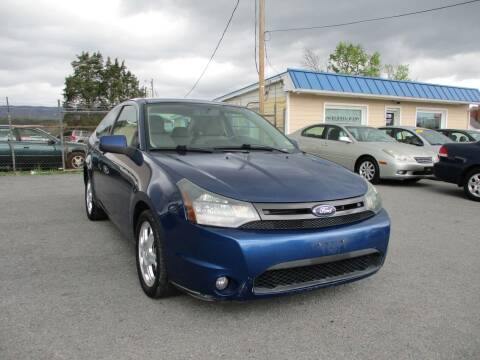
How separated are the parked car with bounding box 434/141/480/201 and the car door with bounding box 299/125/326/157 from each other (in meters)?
3.09

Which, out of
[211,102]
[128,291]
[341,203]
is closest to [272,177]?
[341,203]

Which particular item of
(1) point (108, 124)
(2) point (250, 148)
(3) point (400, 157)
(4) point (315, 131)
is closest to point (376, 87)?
(4) point (315, 131)

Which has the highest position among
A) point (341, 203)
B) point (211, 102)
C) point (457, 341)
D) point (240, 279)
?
point (211, 102)

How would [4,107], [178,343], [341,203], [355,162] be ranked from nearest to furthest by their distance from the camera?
[178,343] < [341,203] < [355,162] < [4,107]

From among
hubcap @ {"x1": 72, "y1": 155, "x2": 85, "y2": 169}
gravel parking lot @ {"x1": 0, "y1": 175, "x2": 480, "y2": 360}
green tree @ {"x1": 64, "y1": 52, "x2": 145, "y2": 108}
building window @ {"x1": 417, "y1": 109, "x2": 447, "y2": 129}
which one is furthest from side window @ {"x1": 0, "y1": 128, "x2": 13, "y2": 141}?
green tree @ {"x1": 64, "y1": 52, "x2": 145, "y2": 108}

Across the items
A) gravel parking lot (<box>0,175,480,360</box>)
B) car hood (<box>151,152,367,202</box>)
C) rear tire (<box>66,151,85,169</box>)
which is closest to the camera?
gravel parking lot (<box>0,175,480,360</box>)

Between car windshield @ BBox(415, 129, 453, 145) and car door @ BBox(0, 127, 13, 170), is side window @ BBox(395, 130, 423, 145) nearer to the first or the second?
car windshield @ BBox(415, 129, 453, 145)

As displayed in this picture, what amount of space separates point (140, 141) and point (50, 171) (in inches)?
343

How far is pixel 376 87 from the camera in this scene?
Answer: 16844mm

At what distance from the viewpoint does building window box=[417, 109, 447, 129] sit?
19109 mm

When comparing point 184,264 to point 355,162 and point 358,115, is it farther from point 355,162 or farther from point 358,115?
point 358,115

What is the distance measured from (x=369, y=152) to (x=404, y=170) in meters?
0.89

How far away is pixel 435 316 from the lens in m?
2.68

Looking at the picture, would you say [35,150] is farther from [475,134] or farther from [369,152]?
[475,134]
